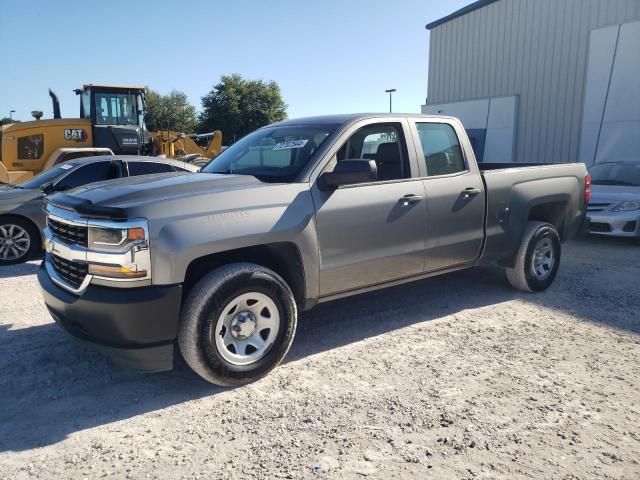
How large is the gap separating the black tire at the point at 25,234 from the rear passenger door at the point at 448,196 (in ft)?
19.4

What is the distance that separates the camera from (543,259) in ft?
19.2

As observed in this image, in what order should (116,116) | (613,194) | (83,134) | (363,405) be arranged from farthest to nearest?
1. (116,116)
2. (83,134)
3. (613,194)
4. (363,405)

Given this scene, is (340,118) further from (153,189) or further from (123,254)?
(123,254)

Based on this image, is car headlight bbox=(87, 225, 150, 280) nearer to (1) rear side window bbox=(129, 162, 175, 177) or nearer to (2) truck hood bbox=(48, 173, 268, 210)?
(2) truck hood bbox=(48, 173, 268, 210)

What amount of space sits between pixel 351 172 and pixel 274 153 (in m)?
0.92

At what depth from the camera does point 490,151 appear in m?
18.0

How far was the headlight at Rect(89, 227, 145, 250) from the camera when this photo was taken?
3.12 meters

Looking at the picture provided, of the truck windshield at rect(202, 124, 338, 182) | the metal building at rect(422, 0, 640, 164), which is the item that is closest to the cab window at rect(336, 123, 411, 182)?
the truck windshield at rect(202, 124, 338, 182)

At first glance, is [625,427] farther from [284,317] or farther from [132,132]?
[132,132]

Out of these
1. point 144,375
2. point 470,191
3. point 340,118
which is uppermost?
point 340,118

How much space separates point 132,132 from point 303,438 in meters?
12.2

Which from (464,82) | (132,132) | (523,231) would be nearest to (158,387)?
(523,231)

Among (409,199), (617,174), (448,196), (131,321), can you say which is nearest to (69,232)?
(131,321)

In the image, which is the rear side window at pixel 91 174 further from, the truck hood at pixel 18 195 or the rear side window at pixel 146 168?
the truck hood at pixel 18 195
